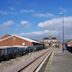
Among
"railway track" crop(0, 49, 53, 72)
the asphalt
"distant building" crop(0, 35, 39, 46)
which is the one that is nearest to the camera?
"railway track" crop(0, 49, 53, 72)

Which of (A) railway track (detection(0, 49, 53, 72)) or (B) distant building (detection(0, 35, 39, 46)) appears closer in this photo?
(A) railway track (detection(0, 49, 53, 72))

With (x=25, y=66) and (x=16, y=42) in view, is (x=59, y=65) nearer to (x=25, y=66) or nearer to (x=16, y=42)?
(x=25, y=66)

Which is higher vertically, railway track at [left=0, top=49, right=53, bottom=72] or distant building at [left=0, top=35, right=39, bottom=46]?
distant building at [left=0, top=35, right=39, bottom=46]

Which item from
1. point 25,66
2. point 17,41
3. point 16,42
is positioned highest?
point 17,41

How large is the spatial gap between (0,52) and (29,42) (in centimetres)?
7522

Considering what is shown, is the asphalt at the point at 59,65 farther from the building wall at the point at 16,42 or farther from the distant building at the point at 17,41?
the building wall at the point at 16,42

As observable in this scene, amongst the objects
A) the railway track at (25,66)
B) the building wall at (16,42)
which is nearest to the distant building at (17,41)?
the building wall at (16,42)

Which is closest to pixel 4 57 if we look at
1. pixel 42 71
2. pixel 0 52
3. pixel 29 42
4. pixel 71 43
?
pixel 0 52

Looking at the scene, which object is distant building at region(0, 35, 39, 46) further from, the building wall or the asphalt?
the asphalt

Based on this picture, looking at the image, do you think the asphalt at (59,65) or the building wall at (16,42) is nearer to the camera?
the asphalt at (59,65)

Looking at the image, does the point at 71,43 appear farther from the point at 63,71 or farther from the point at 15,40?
the point at 63,71

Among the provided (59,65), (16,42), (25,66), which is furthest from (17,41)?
(25,66)

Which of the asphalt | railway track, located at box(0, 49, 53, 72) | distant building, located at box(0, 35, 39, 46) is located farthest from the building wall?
the asphalt

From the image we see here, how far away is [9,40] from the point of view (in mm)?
108062
